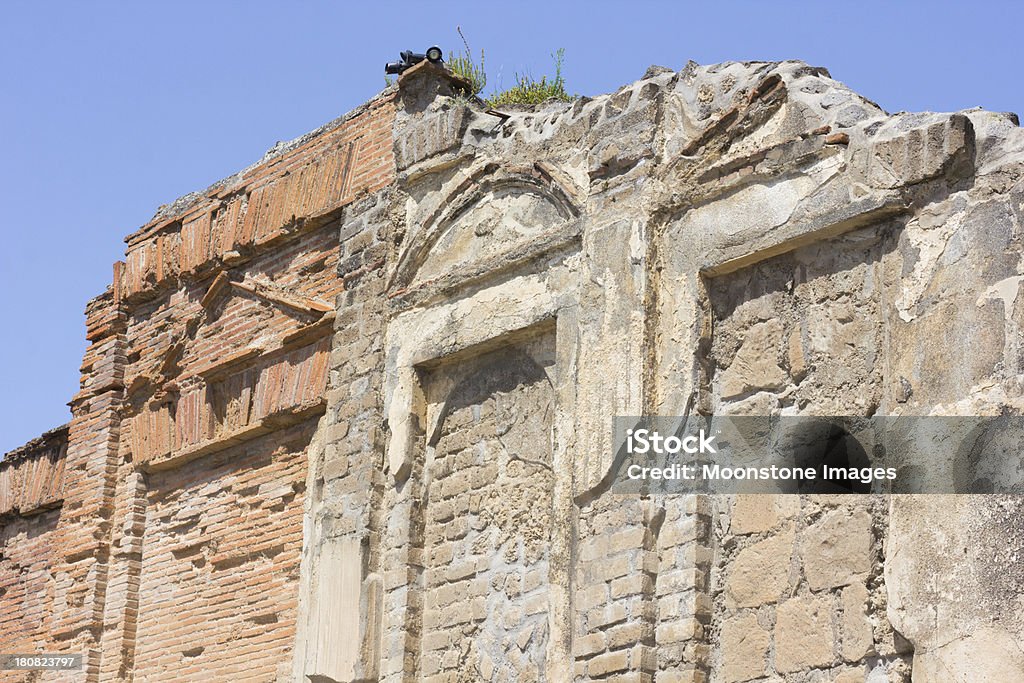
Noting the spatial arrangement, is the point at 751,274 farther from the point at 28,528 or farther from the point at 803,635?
the point at 28,528

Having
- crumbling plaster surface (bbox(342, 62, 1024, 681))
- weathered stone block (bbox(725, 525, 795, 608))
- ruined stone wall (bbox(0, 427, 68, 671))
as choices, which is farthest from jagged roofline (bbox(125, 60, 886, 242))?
ruined stone wall (bbox(0, 427, 68, 671))

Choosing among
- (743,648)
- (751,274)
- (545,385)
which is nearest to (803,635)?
(743,648)

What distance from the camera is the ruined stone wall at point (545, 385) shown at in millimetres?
4953

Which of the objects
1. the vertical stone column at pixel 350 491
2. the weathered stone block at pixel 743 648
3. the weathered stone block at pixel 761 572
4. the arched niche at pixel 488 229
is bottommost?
the weathered stone block at pixel 743 648

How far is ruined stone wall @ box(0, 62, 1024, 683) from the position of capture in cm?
495

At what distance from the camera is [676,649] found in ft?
17.4

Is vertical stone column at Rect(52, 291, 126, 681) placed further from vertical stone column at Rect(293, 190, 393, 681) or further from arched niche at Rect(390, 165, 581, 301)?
arched niche at Rect(390, 165, 581, 301)

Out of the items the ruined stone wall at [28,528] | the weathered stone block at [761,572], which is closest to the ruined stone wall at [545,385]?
the weathered stone block at [761,572]

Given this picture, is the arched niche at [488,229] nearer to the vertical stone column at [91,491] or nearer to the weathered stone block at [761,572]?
the weathered stone block at [761,572]

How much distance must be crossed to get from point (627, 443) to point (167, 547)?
3481mm

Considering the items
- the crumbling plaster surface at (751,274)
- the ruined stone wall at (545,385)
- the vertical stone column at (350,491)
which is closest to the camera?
the crumbling plaster surface at (751,274)

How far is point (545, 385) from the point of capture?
630 cm

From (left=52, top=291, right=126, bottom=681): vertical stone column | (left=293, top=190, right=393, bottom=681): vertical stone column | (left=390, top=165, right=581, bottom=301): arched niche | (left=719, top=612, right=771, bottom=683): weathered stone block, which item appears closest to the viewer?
(left=719, top=612, right=771, bottom=683): weathered stone block

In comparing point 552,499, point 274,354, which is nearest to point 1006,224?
point 552,499
